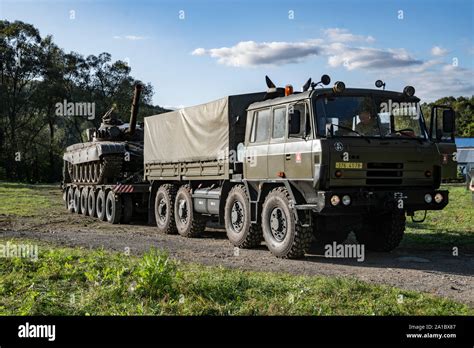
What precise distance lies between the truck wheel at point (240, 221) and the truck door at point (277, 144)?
3.73 ft

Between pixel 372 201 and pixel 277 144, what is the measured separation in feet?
6.90

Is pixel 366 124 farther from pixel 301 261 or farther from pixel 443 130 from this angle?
pixel 301 261

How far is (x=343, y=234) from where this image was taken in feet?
41.3

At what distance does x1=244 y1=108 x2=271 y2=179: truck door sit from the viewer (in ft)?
39.6

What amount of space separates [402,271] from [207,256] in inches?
140

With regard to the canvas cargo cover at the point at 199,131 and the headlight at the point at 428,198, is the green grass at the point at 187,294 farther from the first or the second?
the canvas cargo cover at the point at 199,131

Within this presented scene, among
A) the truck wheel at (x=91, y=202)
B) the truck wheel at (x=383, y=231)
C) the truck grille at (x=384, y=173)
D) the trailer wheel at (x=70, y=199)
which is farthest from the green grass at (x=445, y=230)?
the trailer wheel at (x=70, y=199)

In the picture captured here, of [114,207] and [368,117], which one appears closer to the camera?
[368,117]

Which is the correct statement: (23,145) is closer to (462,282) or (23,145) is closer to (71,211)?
(71,211)

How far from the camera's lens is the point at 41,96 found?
57.3 m

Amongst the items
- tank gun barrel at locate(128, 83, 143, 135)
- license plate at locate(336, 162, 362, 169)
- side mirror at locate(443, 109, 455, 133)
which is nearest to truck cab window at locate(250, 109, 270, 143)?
license plate at locate(336, 162, 362, 169)

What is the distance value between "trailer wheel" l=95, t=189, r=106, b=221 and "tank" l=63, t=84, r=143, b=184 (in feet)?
1.94

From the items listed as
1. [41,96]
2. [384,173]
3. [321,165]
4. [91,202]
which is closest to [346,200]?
[321,165]

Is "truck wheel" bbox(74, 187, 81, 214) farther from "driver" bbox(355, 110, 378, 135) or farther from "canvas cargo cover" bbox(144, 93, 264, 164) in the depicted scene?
"driver" bbox(355, 110, 378, 135)
